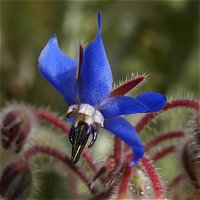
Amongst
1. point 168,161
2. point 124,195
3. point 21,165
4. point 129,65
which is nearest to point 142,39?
point 129,65

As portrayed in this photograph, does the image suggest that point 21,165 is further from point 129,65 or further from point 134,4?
point 134,4

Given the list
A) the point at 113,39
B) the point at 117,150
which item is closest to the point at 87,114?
the point at 117,150

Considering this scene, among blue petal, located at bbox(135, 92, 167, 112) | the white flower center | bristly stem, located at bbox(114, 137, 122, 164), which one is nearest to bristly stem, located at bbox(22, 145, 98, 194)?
bristly stem, located at bbox(114, 137, 122, 164)

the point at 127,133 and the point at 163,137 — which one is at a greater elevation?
the point at 127,133

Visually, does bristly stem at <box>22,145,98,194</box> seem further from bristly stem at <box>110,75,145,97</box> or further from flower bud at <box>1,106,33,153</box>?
bristly stem at <box>110,75,145,97</box>

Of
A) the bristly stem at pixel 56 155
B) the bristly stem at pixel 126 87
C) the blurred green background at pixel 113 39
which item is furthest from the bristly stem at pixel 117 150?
the blurred green background at pixel 113 39

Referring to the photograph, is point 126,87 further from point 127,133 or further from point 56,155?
point 56,155

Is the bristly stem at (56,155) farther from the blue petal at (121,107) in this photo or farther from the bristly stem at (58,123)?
the blue petal at (121,107)
